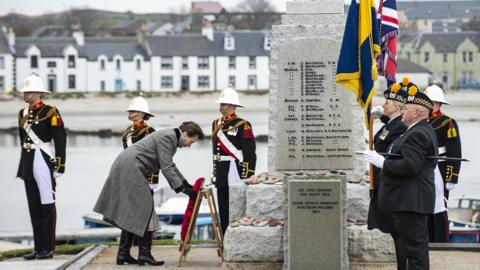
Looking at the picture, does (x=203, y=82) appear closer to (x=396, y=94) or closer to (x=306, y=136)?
(x=306, y=136)

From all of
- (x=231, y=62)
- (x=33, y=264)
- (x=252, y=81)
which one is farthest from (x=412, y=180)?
(x=231, y=62)

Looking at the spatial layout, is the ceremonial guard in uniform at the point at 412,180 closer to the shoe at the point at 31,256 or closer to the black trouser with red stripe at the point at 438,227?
the black trouser with red stripe at the point at 438,227

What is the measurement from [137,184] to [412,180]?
337 centimetres

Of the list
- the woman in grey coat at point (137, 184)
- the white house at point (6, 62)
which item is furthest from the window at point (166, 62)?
the woman in grey coat at point (137, 184)

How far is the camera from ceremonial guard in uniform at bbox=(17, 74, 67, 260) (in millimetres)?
14305

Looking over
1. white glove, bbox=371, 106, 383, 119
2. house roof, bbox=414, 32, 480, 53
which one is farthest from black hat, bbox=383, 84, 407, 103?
house roof, bbox=414, 32, 480, 53

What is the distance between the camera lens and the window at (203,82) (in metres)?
109

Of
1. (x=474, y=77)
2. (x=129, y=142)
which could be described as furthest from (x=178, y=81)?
(x=129, y=142)

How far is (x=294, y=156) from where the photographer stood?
516 inches

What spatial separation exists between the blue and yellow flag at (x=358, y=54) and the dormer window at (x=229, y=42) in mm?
96711

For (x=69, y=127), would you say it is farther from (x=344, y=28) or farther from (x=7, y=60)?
(x=344, y=28)

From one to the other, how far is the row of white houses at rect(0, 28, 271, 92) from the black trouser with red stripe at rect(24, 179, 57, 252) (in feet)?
302

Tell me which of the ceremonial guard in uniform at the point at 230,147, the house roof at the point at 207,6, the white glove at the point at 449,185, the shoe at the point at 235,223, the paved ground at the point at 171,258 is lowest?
the paved ground at the point at 171,258

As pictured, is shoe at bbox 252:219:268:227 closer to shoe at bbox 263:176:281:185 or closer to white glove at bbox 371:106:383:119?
shoe at bbox 263:176:281:185
